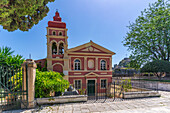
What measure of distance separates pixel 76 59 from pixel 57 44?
401 centimetres

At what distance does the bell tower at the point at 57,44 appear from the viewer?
15.2m

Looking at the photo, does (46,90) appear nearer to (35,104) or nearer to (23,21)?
(35,104)

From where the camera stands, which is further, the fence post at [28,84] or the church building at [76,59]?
the church building at [76,59]

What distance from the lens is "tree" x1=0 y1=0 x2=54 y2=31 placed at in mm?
6340

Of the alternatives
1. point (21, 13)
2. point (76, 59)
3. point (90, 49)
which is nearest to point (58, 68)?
point (76, 59)

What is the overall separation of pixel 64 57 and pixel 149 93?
11922 mm

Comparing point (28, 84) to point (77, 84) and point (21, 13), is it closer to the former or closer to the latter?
point (21, 13)

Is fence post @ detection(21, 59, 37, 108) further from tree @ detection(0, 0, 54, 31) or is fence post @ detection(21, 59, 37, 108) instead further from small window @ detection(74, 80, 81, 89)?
small window @ detection(74, 80, 81, 89)

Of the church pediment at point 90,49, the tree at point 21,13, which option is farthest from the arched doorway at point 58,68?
the tree at point 21,13

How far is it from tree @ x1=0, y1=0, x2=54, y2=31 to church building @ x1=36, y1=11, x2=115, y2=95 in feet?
22.1

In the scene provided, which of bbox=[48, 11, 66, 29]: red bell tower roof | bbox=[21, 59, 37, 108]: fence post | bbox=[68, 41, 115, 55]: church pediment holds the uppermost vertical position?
bbox=[48, 11, 66, 29]: red bell tower roof

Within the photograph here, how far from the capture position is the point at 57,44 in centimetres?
1573

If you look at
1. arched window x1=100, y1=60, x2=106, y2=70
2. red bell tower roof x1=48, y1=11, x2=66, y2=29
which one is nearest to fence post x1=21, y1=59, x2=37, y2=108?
red bell tower roof x1=48, y1=11, x2=66, y2=29

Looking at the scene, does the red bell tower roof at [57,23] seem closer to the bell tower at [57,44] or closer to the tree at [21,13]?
the bell tower at [57,44]
